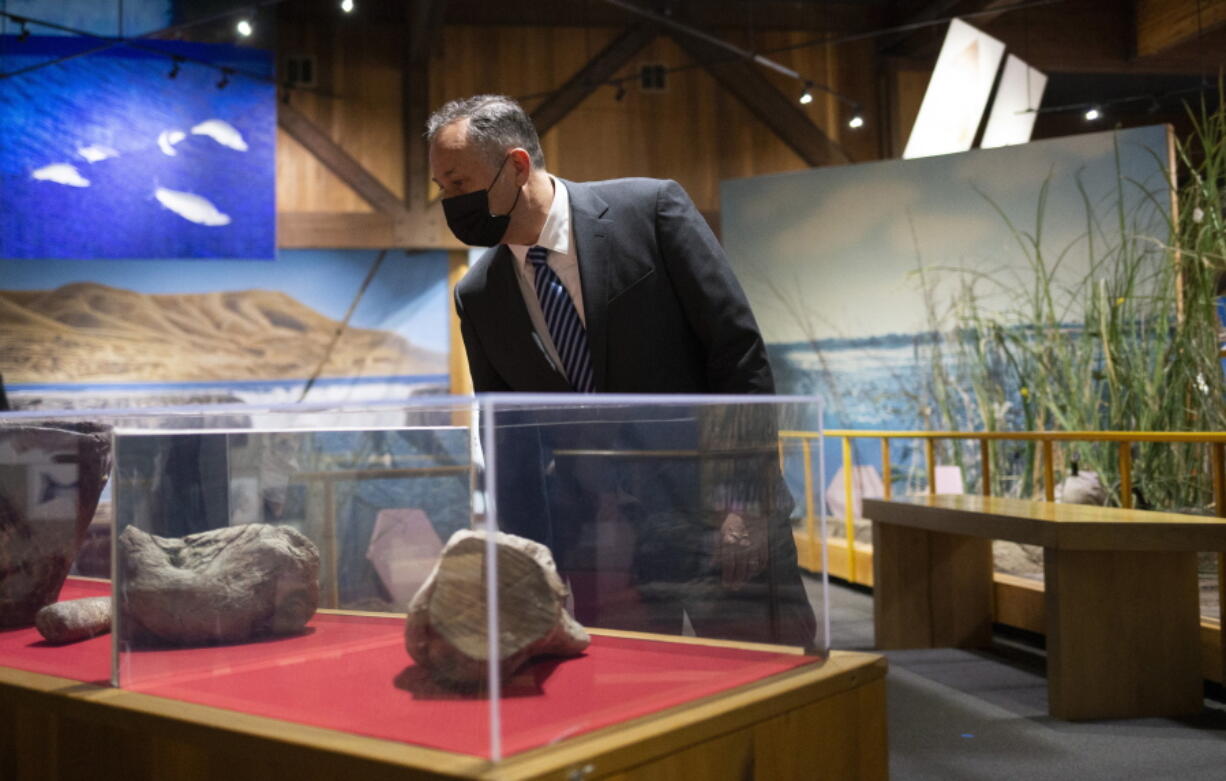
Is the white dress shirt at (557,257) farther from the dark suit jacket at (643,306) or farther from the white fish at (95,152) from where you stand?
the white fish at (95,152)

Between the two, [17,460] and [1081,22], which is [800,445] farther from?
[1081,22]

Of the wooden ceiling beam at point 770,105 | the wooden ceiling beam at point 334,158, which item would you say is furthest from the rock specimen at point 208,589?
the wooden ceiling beam at point 770,105

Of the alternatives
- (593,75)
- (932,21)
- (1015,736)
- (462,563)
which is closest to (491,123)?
(462,563)

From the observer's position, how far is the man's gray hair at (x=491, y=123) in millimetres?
1578

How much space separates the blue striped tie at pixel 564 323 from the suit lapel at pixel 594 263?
2 cm

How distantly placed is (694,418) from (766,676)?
262 mm

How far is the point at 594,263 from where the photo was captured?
5.21 ft

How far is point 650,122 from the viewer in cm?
838

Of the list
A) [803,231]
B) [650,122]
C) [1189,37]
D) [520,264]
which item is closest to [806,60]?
[650,122]

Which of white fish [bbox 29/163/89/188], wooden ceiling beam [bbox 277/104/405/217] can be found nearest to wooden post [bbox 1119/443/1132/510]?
wooden ceiling beam [bbox 277/104/405/217]

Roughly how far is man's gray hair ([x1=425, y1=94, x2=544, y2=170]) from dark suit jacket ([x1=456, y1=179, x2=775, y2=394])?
10 cm

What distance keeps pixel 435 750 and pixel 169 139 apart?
700 centimetres

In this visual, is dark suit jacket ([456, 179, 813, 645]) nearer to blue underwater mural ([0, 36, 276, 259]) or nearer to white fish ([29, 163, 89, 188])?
blue underwater mural ([0, 36, 276, 259])

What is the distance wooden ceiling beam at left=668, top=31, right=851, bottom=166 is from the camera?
332 inches
